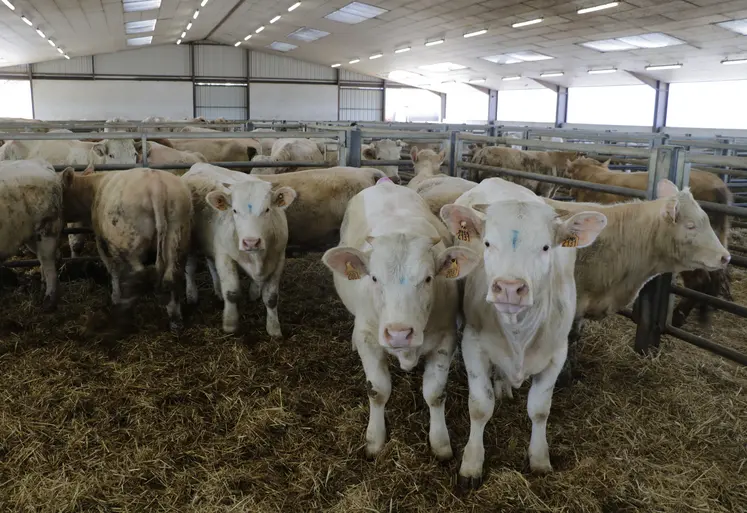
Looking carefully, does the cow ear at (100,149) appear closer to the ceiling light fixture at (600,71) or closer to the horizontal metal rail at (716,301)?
the horizontal metal rail at (716,301)

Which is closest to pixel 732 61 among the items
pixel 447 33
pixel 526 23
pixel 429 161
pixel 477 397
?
pixel 526 23

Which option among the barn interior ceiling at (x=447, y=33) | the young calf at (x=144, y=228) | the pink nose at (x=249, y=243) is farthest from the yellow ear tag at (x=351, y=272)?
the barn interior ceiling at (x=447, y=33)

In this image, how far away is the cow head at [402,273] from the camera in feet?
8.80

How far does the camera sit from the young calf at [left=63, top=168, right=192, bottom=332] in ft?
15.1

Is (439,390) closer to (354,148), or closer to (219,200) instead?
(219,200)

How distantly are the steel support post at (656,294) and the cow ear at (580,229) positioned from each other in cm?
186

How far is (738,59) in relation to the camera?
1695 cm

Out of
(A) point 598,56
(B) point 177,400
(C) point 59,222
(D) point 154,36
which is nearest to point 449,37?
(A) point 598,56

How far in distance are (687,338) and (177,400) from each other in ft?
11.0

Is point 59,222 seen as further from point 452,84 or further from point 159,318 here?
point 452,84

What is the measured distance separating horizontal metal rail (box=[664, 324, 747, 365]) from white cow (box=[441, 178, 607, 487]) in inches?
55.6

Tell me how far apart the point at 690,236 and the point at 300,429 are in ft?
8.52

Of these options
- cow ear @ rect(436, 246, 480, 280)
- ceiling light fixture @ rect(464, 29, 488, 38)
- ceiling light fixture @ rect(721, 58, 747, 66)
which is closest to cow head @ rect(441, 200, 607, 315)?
cow ear @ rect(436, 246, 480, 280)

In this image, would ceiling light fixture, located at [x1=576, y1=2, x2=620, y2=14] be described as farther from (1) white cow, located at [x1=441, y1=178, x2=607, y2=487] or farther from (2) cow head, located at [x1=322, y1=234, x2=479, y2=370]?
(2) cow head, located at [x1=322, y1=234, x2=479, y2=370]
